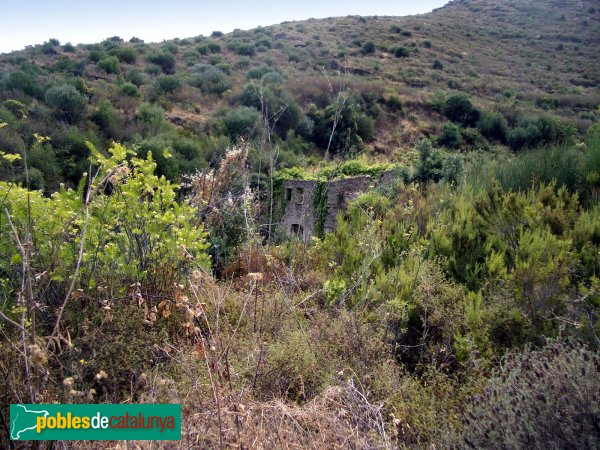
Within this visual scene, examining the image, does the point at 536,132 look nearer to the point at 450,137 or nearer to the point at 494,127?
the point at 494,127

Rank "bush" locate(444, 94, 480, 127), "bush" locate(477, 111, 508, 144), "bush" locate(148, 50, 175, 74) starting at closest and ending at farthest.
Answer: "bush" locate(477, 111, 508, 144) → "bush" locate(444, 94, 480, 127) → "bush" locate(148, 50, 175, 74)

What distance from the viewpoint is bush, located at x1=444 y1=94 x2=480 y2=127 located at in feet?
91.7

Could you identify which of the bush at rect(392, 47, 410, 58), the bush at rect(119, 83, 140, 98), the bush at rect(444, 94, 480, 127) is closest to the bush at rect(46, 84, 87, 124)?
the bush at rect(119, 83, 140, 98)

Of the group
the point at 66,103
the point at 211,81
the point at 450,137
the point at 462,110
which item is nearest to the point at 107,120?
the point at 66,103

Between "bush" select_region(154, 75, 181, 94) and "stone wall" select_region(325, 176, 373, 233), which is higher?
"bush" select_region(154, 75, 181, 94)

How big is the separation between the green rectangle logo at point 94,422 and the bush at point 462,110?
28529 millimetres

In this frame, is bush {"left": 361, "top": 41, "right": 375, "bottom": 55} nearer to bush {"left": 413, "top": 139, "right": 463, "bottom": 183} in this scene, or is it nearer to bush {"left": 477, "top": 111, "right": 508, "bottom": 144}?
bush {"left": 477, "top": 111, "right": 508, "bottom": 144}

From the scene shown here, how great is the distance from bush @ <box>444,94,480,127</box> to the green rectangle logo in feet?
93.6

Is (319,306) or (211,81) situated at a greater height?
(211,81)

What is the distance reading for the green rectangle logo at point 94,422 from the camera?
87.0 inches

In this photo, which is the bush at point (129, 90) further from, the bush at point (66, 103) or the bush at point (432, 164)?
the bush at point (432, 164)

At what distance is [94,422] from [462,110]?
29.4 m

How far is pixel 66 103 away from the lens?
18.9 m

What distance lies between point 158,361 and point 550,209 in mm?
4535
